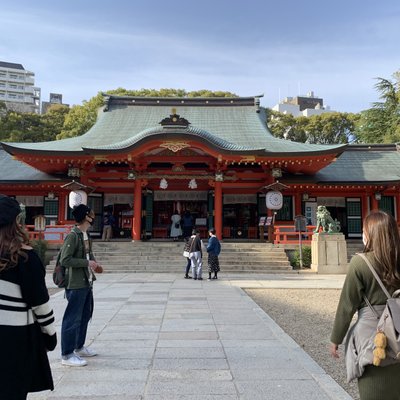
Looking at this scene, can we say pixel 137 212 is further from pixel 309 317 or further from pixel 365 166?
pixel 365 166

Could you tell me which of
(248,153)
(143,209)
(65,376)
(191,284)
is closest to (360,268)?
(65,376)

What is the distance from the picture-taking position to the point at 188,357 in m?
4.48

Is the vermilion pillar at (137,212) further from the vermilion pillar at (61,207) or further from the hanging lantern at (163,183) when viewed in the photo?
the vermilion pillar at (61,207)

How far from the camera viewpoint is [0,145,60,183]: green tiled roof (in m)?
18.7

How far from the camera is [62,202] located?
62.8 feet

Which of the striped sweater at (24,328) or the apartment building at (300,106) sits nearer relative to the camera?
the striped sweater at (24,328)

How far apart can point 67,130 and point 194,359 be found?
33753mm

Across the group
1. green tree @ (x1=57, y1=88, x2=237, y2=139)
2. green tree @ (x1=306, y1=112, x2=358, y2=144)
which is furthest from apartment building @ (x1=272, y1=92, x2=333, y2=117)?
green tree @ (x1=57, y1=88, x2=237, y2=139)

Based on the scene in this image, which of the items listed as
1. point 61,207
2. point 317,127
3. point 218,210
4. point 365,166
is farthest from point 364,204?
point 317,127

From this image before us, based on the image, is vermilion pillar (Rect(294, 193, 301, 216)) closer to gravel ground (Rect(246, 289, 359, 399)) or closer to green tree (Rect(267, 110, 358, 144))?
gravel ground (Rect(246, 289, 359, 399))

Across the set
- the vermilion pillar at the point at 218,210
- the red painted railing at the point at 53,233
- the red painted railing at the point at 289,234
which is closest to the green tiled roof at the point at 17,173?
the red painted railing at the point at 53,233

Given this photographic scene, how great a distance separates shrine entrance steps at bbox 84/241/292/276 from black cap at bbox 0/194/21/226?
12.2 meters

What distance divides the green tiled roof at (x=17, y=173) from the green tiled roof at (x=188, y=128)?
1.52 m

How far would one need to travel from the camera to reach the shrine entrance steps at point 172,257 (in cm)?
1459
